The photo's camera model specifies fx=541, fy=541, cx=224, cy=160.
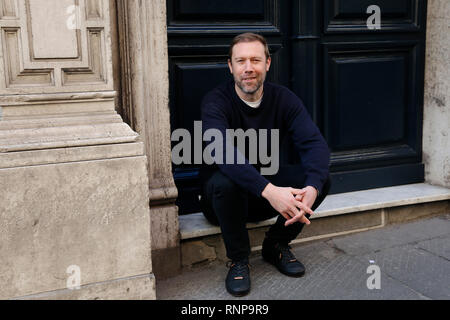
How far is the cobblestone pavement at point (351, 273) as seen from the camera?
2.92 m

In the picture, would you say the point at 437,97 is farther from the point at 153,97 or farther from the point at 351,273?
the point at 153,97

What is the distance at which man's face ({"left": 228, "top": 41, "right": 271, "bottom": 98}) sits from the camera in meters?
3.04

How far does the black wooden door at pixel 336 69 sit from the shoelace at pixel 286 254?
0.72 m

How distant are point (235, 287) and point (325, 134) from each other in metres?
1.51

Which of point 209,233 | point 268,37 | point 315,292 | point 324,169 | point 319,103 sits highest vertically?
point 268,37

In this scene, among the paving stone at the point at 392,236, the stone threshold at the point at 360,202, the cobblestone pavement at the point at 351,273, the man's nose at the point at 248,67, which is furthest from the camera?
the paving stone at the point at 392,236

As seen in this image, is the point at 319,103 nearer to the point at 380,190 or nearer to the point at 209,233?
the point at 380,190

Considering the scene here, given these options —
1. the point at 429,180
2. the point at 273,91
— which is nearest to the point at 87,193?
the point at 273,91

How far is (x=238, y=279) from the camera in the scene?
9.68 ft

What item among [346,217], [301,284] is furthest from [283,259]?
[346,217]

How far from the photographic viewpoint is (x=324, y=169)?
306 centimetres

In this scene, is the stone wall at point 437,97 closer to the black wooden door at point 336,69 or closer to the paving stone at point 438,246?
the black wooden door at point 336,69

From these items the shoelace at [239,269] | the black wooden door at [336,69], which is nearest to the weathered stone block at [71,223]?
the shoelace at [239,269]

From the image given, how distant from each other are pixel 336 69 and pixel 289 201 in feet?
4.87
